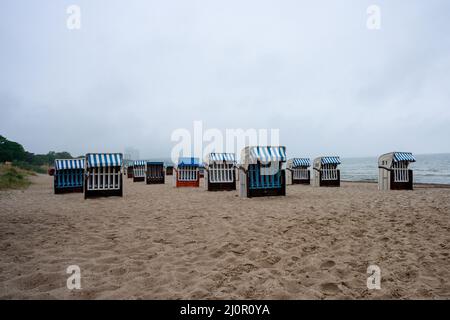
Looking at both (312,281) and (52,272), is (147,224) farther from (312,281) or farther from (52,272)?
(312,281)

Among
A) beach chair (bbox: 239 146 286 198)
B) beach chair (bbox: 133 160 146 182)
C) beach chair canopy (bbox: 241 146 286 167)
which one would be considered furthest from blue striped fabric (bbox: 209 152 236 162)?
beach chair (bbox: 133 160 146 182)

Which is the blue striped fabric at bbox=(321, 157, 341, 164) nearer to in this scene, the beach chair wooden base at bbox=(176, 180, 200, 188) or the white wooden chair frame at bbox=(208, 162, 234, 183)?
the white wooden chair frame at bbox=(208, 162, 234, 183)

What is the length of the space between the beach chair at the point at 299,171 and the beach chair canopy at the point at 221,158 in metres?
8.14

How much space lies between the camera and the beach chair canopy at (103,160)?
39.6ft

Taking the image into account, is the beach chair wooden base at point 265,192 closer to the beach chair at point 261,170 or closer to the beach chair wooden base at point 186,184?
the beach chair at point 261,170

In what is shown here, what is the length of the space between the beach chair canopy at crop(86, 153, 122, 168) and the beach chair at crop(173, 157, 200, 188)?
6893 mm

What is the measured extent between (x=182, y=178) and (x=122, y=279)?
16.1 metres

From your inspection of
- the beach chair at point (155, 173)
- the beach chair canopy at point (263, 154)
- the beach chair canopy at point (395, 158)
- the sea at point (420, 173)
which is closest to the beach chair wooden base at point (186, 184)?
the beach chair at point (155, 173)

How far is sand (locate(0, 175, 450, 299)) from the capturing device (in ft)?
10.5

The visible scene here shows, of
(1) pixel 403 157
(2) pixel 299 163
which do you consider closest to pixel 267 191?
(1) pixel 403 157
